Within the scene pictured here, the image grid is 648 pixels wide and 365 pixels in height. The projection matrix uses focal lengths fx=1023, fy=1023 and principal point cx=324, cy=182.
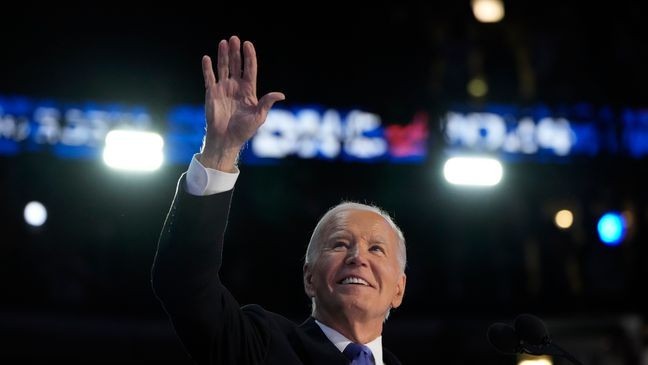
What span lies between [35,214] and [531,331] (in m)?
7.51

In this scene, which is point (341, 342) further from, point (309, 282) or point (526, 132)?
point (526, 132)

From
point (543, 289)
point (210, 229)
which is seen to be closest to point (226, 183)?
point (210, 229)

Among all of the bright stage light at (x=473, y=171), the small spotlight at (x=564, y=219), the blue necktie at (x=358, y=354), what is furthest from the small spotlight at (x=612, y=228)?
the blue necktie at (x=358, y=354)

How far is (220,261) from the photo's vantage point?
231 cm

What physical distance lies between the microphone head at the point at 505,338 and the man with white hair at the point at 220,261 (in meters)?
0.29

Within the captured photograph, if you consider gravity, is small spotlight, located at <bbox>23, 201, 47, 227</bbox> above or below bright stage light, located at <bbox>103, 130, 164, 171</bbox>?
below

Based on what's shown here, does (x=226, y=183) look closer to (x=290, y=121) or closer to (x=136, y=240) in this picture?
(x=290, y=121)

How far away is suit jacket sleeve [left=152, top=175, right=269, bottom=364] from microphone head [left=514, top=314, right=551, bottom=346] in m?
0.86

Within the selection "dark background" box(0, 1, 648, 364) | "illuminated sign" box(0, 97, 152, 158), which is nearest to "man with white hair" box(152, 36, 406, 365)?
"dark background" box(0, 1, 648, 364)

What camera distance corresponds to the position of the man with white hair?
7.51 ft

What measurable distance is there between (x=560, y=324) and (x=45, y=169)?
4.63m

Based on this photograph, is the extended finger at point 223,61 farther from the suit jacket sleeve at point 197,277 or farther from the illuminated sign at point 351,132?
the illuminated sign at point 351,132

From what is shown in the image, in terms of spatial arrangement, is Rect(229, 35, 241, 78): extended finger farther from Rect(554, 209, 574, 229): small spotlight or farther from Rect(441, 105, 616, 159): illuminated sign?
Rect(554, 209, 574, 229): small spotlight

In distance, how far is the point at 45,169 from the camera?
8.64 meters
